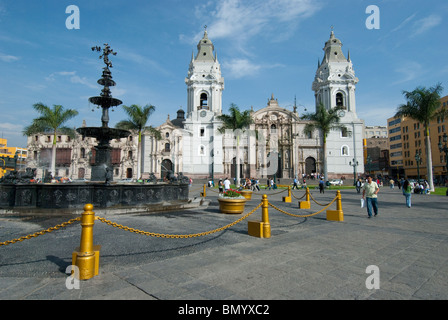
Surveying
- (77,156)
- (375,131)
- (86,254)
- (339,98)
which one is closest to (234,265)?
(86,254)

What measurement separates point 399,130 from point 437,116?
49018 millimetres

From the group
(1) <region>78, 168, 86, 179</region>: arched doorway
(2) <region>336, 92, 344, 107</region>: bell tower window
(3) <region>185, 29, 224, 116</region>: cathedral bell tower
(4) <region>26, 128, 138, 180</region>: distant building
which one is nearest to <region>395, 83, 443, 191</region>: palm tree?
(2) <region>336, 92, 344, 107</region>: bell tower window

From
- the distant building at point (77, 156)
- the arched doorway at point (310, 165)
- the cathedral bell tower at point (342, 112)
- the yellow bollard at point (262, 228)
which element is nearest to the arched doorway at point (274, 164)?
the arched doorway at point (310, 165)

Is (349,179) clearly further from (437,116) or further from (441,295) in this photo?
(441,295)

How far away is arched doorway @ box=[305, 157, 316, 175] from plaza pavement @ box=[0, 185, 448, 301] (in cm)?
4335

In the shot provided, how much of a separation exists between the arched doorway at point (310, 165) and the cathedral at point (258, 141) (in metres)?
0.20

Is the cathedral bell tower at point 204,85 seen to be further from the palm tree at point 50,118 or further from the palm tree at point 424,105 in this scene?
the palm tree at point 424,105

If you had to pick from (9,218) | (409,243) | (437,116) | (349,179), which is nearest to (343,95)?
(349,179)

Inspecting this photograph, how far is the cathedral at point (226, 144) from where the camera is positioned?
4756 cm

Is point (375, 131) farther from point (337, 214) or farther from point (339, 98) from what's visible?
point (337, 214)

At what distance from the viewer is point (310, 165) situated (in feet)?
161

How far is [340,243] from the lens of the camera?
5.51 metres

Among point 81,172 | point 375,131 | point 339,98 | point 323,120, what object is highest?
point 375,131

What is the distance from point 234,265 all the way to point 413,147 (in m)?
74.6
